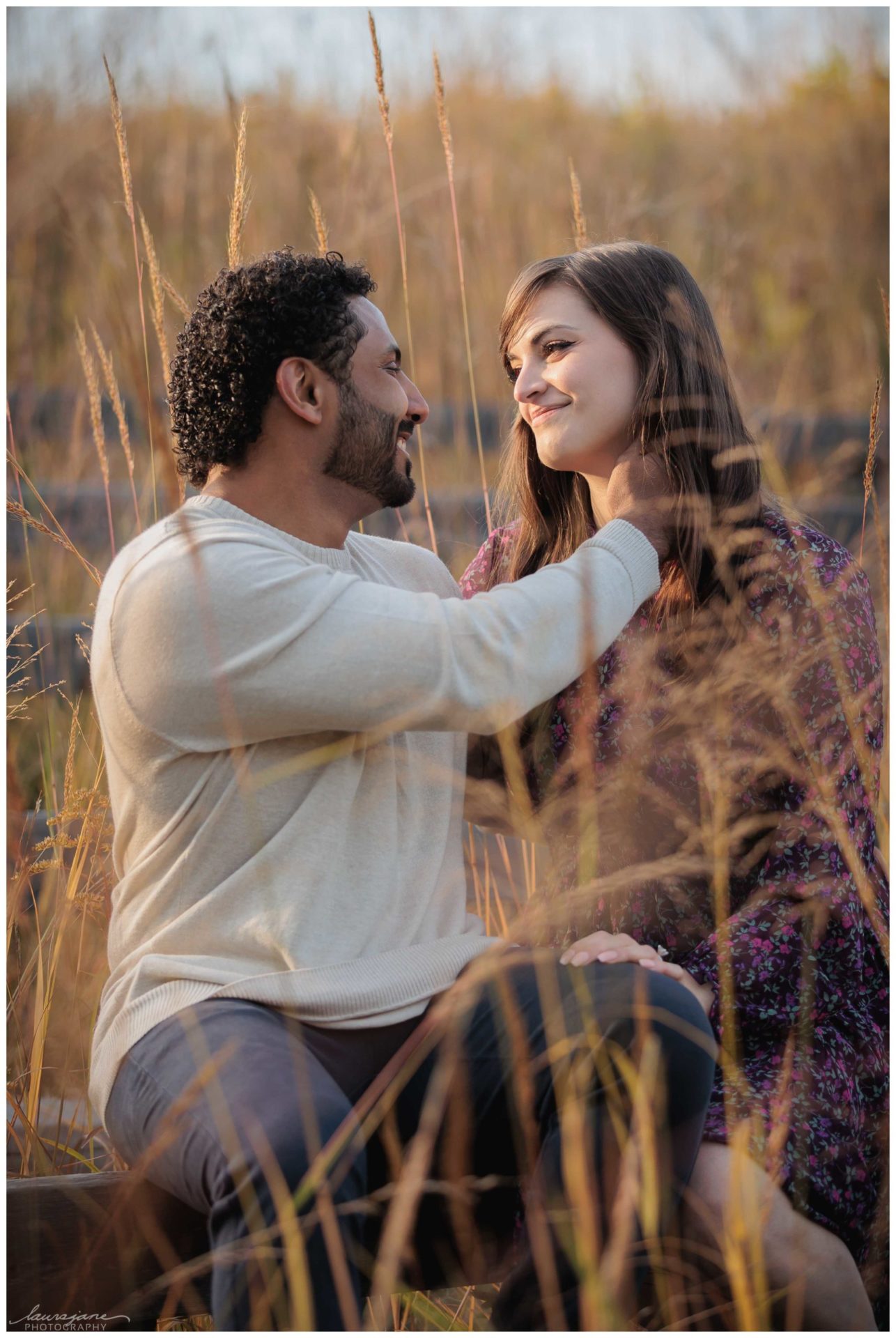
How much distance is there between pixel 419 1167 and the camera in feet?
2.85

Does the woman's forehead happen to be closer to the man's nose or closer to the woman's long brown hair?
the woman's long brown hair

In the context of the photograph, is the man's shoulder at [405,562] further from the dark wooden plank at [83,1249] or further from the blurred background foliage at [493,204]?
the blurred background foliage at [493,204]

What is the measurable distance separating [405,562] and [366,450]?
25 centimetres

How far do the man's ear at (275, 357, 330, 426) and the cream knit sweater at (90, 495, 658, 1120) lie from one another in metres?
0.18

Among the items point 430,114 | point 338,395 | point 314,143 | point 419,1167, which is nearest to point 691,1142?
point 419,1167

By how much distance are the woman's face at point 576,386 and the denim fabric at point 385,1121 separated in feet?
2.31

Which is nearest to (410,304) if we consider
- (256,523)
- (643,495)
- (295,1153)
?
(643,495)

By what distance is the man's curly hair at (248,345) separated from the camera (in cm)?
152

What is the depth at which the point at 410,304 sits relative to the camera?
4016mm

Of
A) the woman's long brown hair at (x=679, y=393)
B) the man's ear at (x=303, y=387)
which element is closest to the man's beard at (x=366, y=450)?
the man's ear at (x=303, y=387)

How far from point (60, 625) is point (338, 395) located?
1542 mm

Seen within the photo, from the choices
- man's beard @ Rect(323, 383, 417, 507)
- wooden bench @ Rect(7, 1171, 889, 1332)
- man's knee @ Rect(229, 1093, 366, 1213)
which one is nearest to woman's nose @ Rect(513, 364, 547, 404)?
man's beard @ Rect(323, 383, 417, 507)

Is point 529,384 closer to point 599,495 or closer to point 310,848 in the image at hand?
point 599,495

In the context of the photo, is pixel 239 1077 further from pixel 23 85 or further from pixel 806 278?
pixel 806 278
